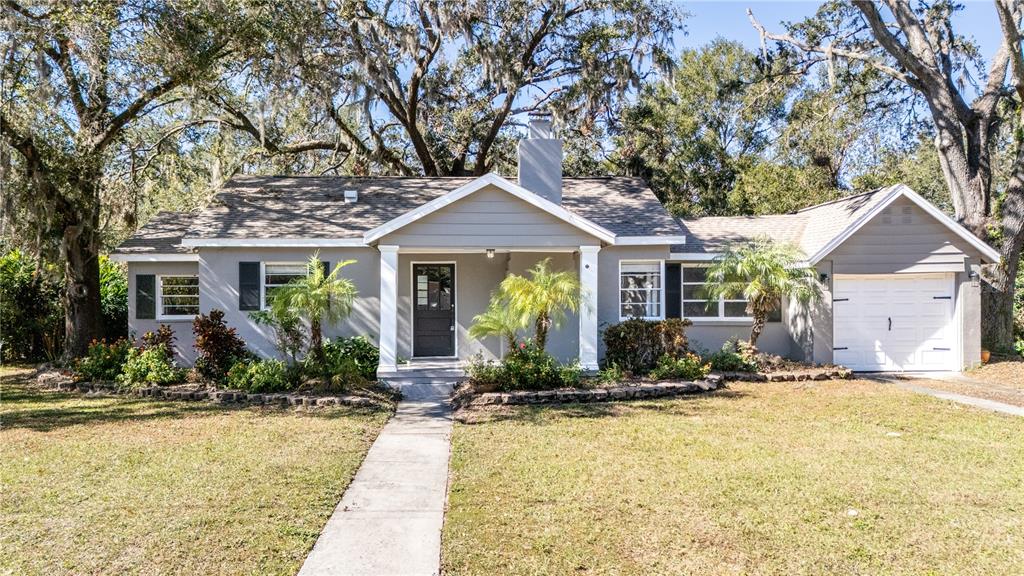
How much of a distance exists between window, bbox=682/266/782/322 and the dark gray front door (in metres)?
5.12

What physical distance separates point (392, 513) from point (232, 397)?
592cm

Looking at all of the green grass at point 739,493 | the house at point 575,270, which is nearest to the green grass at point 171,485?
the green grass at point 739,493

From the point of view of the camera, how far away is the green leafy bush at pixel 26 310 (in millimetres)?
14672

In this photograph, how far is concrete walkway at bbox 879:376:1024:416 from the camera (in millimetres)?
8996

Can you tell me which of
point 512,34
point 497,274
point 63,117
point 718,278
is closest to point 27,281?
point 63,117

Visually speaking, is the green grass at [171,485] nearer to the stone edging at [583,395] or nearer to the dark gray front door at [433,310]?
the stone edging at [583,395]

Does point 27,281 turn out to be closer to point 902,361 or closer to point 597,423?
point 597,423

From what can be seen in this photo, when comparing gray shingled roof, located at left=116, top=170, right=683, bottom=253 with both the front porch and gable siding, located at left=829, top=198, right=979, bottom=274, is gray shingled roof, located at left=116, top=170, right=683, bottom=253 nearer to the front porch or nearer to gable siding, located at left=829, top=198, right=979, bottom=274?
the front porch

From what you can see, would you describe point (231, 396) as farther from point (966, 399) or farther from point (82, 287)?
point (966, 399)

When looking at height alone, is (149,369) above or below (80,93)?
below

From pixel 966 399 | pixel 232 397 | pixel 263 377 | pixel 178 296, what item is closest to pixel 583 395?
pixel 263 377

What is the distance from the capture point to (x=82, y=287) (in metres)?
12.8

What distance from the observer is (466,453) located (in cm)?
674

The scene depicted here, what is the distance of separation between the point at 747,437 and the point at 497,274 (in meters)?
6.90
